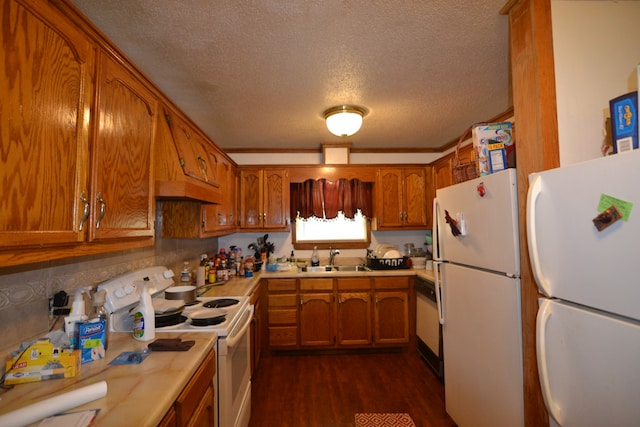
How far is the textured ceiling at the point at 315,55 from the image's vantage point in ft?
4.31

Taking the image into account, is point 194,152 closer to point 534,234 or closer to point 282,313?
point 282,313

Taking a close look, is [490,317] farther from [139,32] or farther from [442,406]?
[139,32]

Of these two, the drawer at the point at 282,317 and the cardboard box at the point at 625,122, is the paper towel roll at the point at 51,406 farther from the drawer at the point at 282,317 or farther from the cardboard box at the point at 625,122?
the drawer at the point at 282,317

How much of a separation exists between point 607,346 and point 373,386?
1.99 m

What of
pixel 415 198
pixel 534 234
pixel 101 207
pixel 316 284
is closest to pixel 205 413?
pixel 101 207

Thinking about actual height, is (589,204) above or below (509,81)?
below

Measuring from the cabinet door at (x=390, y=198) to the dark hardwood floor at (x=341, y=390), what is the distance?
1.51 metres

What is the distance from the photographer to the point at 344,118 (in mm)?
2346

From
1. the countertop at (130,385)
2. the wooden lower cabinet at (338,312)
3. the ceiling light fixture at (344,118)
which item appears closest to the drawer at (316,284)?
the wooden lower cabinet at (338,312)

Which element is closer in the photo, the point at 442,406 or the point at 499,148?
the point at 499,148

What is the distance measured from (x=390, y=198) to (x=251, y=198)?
5.73 feet

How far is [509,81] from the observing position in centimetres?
196

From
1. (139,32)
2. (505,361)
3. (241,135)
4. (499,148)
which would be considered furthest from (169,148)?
(505,361)

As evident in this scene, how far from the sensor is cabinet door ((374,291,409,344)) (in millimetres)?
3031
